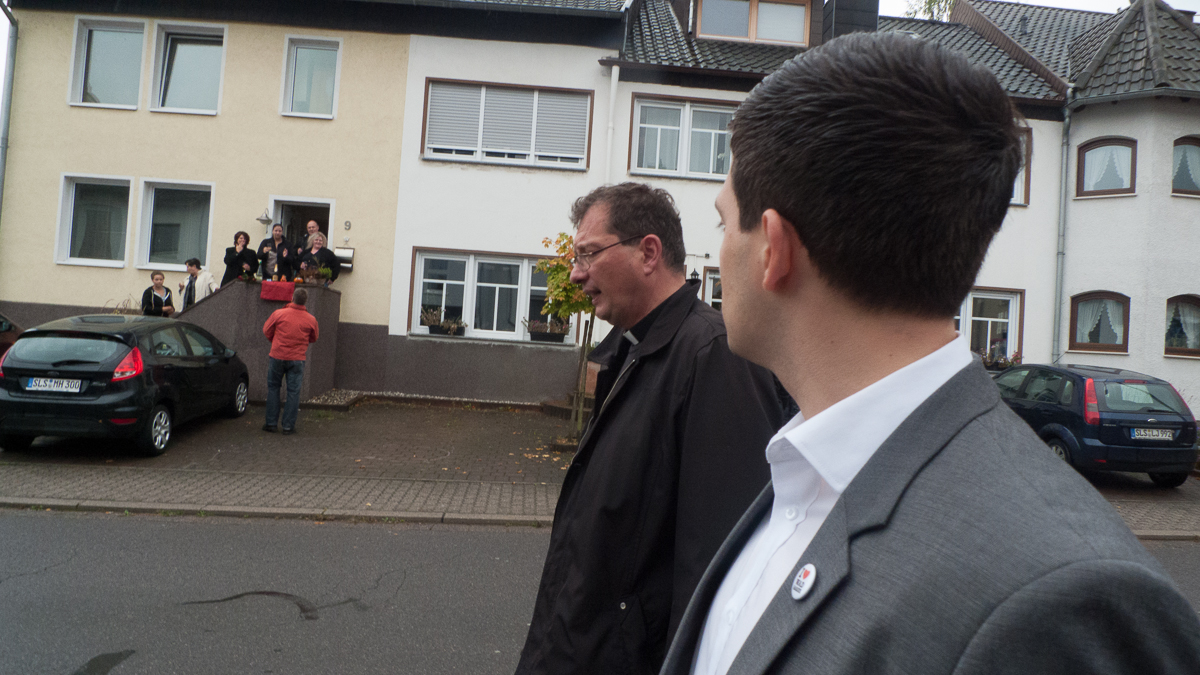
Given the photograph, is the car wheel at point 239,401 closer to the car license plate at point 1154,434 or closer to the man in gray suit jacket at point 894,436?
the man in gray suit jacket at point 894,436

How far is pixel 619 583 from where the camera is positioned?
197 cm

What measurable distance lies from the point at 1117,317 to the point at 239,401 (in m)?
17.4

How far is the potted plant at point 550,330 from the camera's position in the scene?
16094mm

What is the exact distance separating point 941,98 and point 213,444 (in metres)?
11.3

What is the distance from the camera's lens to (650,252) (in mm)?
2578

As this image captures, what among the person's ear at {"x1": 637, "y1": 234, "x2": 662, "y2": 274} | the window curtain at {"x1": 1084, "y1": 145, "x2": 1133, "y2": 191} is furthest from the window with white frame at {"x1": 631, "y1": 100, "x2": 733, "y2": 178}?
the person's ear at {"x1": 637, "y1": 234, "x2": 662, "y2": 274}

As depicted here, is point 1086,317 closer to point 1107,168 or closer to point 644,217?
point 1107,168

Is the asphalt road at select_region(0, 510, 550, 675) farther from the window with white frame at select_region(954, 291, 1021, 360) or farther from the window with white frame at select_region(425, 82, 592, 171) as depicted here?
the window with white frame at select_region(954, 291, 1021, 360)

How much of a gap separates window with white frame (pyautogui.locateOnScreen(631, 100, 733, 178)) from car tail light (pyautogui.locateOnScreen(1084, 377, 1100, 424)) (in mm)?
8320

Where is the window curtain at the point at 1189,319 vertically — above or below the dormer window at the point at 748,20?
below

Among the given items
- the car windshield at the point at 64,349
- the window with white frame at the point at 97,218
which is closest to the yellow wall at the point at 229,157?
the window with white frame at the point at 97,218

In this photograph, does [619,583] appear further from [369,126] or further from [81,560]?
[369,126]

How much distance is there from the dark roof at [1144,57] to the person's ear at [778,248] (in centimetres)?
1908

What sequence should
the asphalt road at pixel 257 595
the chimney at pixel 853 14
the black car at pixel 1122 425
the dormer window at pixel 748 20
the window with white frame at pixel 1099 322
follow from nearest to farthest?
the asphalt road at pixel 257 595 → the black car at pixel 1122 425 → the window with white frame at pixel 1099 322 → the chimney at pixel 853 14 → the dormer window at pixel 748 20
